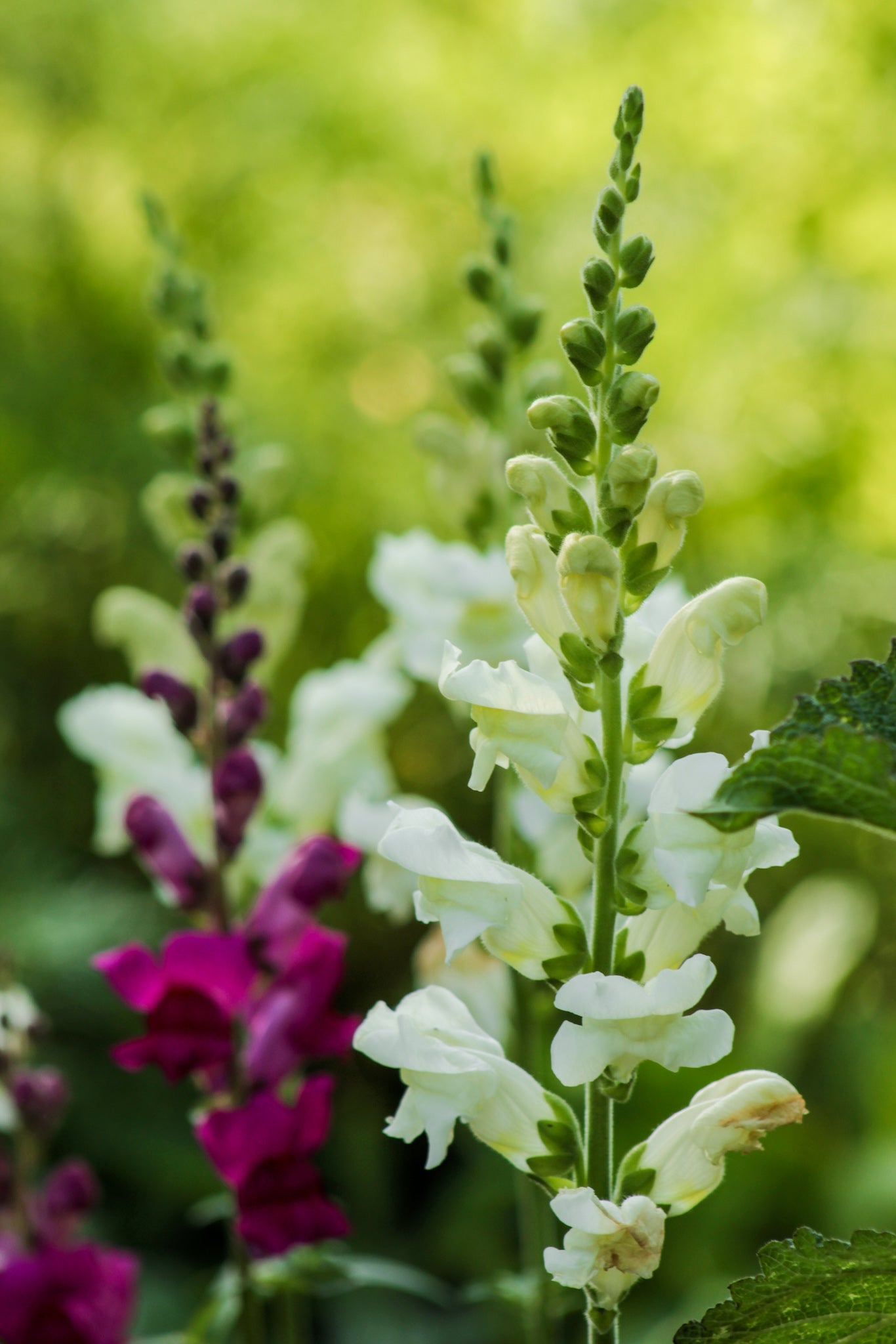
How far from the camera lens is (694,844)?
460 mm

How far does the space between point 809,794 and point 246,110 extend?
2.76 meters

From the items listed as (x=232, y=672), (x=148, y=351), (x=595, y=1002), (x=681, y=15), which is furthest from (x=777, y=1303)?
(x=148, y=351)

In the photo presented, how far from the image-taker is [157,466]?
8.61ft

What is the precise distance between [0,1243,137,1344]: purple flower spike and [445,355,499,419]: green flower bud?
564 millimetres

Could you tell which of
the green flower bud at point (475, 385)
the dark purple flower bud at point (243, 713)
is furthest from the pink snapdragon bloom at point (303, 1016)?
the green flower bud at point (475, 385)

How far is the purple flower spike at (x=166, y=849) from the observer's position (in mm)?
811

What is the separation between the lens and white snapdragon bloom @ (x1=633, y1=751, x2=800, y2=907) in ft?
1.49

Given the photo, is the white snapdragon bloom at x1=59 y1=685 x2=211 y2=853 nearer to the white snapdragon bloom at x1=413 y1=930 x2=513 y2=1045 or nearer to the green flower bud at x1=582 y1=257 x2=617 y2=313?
the white snapdragon bloom at x1=413 y1=930 x2=513 y2=1045

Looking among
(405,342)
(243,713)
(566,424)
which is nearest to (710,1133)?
(566,424)

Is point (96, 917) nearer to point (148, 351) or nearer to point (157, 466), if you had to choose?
point (157, 466)

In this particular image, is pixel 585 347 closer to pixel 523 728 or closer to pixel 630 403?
pixel 630 403

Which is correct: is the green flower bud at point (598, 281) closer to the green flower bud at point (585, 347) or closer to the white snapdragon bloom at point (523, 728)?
the green flower bud at point (585, 347)

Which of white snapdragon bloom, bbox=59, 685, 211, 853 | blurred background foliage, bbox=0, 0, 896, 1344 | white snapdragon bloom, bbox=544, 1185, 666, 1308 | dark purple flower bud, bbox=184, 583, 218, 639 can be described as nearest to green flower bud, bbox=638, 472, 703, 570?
white snapdragon bloom, bbox=544, 1185, 666, 1308

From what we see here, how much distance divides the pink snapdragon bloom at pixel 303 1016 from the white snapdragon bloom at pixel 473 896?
9.7 inches
